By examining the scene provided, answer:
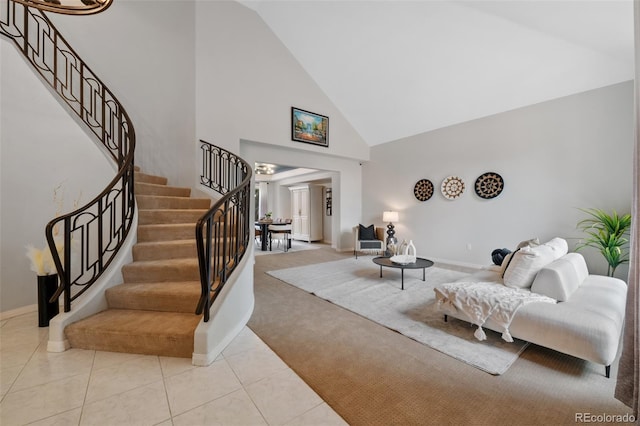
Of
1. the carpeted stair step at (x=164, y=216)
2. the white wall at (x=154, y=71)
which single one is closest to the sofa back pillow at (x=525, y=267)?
the carpeted stair step at (x=164, y=216)

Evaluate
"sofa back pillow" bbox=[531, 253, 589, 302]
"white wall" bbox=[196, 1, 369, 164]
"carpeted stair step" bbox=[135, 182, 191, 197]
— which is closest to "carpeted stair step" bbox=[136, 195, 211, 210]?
"carpeted stair step" bbox=[135, 182, 191, 197]

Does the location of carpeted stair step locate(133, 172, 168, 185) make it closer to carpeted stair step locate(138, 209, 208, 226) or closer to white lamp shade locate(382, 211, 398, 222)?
carpeted stair step locate(138, 209, 208, 226)

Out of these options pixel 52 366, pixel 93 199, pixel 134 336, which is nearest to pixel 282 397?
pixel 134 336

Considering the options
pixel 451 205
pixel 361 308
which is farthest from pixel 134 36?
pixel 451 205

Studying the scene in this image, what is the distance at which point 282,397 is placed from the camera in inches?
62.1

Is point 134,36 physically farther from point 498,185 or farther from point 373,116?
point 498,185

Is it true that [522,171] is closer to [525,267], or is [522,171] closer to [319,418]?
[525,267]

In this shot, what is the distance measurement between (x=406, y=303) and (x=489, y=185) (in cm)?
334

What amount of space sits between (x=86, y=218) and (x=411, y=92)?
19.1 ft

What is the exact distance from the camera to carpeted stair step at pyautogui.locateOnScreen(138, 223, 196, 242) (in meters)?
2.88

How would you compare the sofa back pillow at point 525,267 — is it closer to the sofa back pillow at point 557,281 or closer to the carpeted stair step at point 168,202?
the sofa back pillow at point 557,281

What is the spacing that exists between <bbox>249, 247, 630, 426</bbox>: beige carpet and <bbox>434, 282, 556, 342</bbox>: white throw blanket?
12.6 inches

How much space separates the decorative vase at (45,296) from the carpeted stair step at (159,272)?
612 mm

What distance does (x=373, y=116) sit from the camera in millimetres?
6367
